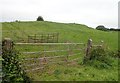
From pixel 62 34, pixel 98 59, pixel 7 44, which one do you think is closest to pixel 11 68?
pixel 7 44

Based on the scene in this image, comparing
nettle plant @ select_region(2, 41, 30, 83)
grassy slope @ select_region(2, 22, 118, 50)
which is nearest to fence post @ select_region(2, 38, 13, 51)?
nettle plant @ select_region(2, 41, 30, 83)

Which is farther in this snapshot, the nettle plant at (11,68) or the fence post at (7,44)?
the fence post at (7,44)

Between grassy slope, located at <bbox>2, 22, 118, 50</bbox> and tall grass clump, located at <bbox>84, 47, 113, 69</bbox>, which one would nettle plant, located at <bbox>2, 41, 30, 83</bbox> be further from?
grassy slope, located at <bbox>2, 22, 118, 50</bbox>

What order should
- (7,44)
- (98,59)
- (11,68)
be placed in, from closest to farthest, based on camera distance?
(11,68) < (7,44) < (98,59)

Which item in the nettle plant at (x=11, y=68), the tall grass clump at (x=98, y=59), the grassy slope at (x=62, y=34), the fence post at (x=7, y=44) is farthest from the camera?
the grassy slope at (x=62, y=34)

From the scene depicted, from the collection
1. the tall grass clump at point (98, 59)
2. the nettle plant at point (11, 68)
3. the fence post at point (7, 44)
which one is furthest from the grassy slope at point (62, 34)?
the nettle plant at point (11, 68)

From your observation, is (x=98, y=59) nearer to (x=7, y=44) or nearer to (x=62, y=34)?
(x=7, y=44)

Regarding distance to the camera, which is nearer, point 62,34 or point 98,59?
point 98,59

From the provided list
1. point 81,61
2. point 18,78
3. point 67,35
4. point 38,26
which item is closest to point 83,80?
point 18,78

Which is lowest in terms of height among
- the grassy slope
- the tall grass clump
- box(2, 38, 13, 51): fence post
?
the tall grass clump

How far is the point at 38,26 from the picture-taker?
62.0 metres

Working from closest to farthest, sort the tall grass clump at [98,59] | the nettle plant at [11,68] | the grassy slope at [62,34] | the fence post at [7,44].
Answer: the nettle plant at [11,68] → the fence post at [7,44] → the tall grass clump at [98,59] → the grassy slope at [62,34]

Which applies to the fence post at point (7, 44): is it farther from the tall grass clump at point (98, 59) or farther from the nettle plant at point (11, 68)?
the tall grass clump at point (98, 59)

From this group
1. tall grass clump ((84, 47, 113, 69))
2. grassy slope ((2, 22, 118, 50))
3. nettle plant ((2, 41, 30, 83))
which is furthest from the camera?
grassy slope ((2, 22, 118, 50))
